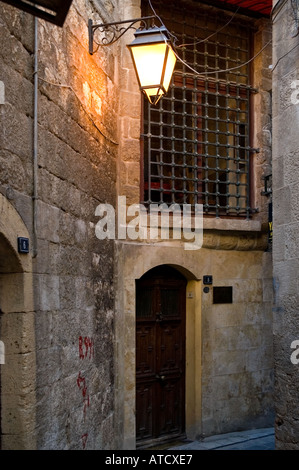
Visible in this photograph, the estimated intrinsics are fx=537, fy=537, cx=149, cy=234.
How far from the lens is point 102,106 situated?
5.57m

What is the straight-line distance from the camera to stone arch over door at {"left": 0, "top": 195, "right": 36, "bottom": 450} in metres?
3.41

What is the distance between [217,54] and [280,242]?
11.9ft

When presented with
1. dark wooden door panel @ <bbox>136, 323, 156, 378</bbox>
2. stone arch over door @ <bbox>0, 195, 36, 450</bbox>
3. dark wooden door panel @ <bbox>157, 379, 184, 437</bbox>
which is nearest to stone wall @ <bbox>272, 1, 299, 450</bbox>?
stone arch over door @ <bbox>0, 195, 36, 450</bbox>

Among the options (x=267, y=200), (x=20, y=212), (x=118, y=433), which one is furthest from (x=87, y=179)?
(x=267, y=200)

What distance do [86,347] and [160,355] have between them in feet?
7.45

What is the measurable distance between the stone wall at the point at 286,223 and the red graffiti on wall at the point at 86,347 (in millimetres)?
1666

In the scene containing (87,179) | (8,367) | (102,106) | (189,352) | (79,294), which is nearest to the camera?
(8,367)

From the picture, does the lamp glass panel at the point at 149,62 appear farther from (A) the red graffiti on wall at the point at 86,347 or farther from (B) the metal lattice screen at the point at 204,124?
(A) the red graffiti on wall at the point at 86,347

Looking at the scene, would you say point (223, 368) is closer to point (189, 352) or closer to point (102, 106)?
point (189, 352)

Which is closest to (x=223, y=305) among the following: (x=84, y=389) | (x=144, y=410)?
(x=144, y=410)

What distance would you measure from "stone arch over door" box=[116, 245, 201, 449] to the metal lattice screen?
2.39 ft

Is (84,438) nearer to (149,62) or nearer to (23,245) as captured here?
(23,245)

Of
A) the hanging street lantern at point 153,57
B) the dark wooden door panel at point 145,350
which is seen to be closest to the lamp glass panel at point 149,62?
the hanging street lantern at point 153,57

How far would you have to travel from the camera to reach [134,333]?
20.7ft
